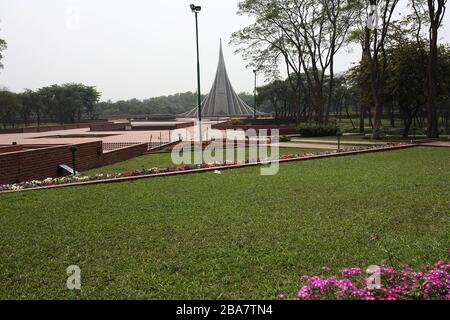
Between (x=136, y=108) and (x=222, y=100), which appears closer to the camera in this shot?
(x=222, y=100)

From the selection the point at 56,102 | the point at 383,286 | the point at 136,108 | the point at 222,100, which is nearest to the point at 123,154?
the point at 383,286

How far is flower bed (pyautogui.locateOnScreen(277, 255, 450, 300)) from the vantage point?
10.2 feet

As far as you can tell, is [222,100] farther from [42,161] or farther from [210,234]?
[210,234]

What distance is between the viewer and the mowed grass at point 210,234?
3615 millimetres

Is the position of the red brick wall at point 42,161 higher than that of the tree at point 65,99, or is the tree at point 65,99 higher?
the tree at point 65,99

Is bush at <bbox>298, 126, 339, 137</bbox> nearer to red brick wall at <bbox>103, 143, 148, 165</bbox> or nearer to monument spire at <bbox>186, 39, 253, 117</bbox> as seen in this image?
red brick wall at <bbox>103, 143, 148, 165</bbox>

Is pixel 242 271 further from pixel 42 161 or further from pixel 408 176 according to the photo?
pixel 42 161

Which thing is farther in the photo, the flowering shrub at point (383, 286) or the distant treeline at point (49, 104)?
the distant treeline at point (49, 104)

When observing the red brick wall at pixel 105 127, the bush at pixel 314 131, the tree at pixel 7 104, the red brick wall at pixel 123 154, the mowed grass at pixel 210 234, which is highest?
the tree at pixel 7 104

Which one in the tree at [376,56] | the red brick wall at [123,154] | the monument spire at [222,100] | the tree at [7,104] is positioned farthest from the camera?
the monument spire at [222,100]

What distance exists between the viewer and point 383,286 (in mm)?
3291

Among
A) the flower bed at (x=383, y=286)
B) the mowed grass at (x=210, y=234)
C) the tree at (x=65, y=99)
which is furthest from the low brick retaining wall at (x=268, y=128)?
the tree at (x=65, y=99)

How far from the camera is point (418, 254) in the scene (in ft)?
13.5

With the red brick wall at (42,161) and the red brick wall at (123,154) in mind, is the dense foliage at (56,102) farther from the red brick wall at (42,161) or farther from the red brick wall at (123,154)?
the red brick wall at (42,161)
